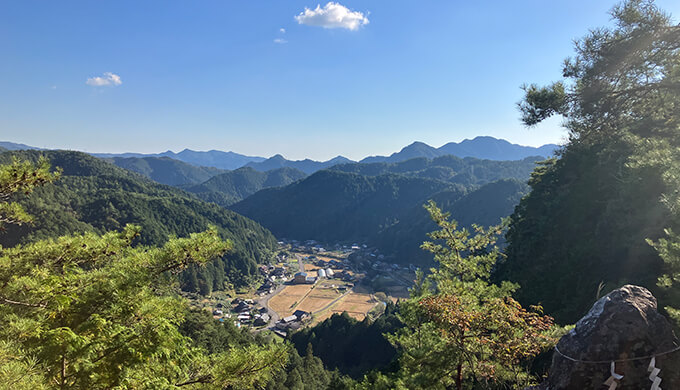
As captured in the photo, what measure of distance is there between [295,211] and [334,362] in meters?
131

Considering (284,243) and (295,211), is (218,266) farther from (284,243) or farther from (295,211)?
(295,211)

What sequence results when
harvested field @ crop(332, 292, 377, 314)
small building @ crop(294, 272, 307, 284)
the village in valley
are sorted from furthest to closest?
small building @ crop(294, 272, 307, 284)
harvested field @ crop(332, 292, 377, 314)
the village in valley

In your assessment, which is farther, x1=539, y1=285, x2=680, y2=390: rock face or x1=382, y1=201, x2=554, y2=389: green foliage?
x1=382, y1=201, x2=554, y2=389: green foliage

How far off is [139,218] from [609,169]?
313 ft

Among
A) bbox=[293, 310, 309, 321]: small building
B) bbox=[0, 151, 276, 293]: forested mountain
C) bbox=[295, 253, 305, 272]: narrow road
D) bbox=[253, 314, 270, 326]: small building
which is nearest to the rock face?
bbox=[293, 310, 309, 321]: small building

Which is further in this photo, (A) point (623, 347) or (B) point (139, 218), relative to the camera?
(B) point (139, 218)

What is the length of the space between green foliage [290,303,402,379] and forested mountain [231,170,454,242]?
96.2 m

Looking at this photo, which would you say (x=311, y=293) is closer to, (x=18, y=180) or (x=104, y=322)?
(x=18, y=180)

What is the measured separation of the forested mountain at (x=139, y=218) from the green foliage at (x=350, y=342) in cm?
2374

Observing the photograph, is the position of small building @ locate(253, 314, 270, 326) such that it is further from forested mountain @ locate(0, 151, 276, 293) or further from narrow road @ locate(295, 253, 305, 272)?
narrow road @ locate(295, 253, 305, 272)

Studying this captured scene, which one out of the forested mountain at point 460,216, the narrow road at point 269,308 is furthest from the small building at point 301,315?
the forested mountain at point 460,216

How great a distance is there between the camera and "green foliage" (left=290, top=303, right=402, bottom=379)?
40.2 m

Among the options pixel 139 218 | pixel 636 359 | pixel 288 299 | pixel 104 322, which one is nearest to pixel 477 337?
pixel 636 359

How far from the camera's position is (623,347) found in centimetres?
443
